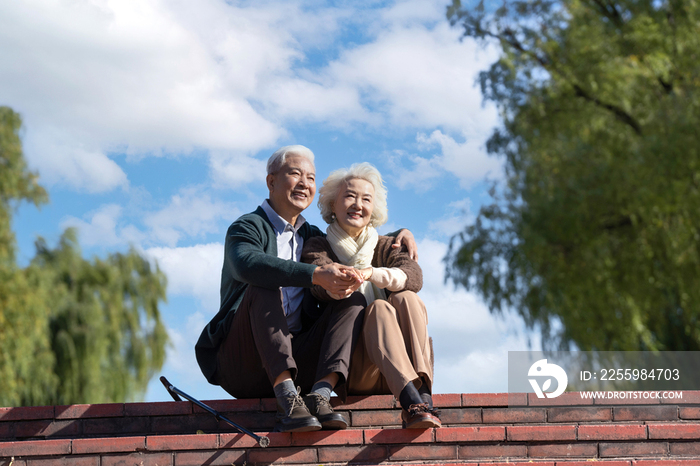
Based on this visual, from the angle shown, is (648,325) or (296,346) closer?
(296,346)

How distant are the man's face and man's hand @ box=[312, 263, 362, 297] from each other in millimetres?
634

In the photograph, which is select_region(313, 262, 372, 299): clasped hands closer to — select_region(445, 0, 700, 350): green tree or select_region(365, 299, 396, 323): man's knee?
select_region(365, 299, 396, 323): man's knee

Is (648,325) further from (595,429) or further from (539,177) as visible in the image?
(595,429)

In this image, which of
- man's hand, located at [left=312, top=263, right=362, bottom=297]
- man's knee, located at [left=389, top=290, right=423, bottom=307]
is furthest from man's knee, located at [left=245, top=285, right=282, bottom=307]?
man's knee, located at [left=389, top=290, right=423, bottom=307]

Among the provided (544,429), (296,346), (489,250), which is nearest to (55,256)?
(489,250)

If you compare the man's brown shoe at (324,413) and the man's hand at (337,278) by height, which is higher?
the man's hand at (337,278)

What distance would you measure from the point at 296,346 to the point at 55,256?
8.82 meters

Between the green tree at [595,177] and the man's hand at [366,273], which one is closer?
the man's hand at [366,273]

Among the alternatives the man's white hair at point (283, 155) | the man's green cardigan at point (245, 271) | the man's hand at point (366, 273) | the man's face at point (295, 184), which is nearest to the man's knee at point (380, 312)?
the man's hand at point (366, 273)

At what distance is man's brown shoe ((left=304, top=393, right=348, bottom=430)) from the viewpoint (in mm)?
2645

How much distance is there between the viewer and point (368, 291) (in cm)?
309

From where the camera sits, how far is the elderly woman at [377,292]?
271 centimetres

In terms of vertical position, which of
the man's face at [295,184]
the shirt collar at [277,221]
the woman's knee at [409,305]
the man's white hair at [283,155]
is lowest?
the woman's knee at [409,305]

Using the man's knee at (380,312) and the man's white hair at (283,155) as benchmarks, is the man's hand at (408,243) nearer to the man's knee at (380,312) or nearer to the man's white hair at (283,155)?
the man's knee at (380,312)
